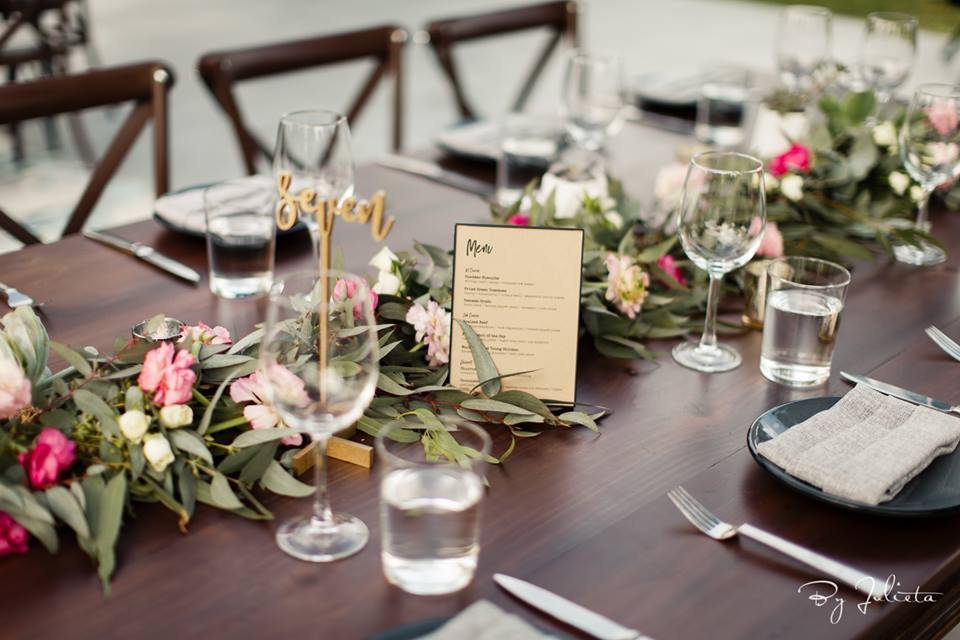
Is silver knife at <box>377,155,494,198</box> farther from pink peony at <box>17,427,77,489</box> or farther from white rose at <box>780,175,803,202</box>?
pink peony at <box>17,427,77,489</box>

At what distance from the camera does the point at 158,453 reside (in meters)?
0.98

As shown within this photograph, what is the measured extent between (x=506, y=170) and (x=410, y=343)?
2.17 ft

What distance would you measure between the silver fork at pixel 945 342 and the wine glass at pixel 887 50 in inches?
29.2

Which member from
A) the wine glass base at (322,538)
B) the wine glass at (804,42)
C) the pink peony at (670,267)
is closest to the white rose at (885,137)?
the wine glass at (804,42)

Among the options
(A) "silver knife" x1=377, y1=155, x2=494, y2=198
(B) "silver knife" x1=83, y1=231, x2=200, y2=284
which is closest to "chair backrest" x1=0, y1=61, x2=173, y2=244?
(B) "silver knife" x1=83, y1=231, x2=200, y2=284

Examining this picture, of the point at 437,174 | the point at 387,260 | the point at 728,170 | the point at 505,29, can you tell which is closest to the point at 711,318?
the point at 728,170

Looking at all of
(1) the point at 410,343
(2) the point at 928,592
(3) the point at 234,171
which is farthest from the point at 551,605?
(3) the point at 234,171

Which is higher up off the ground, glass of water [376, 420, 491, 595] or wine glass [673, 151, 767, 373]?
wine glass [673, 151, 767, 373]

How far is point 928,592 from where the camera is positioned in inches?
36.6

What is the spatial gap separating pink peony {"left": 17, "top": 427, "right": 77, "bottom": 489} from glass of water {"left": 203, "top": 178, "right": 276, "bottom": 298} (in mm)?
504

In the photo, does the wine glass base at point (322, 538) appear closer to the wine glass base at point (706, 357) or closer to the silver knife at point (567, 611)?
the silver knife at point (567, 611)

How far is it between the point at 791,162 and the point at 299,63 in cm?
115

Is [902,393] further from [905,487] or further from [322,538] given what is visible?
[322,538]

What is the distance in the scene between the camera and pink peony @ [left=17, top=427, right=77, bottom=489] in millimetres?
946
